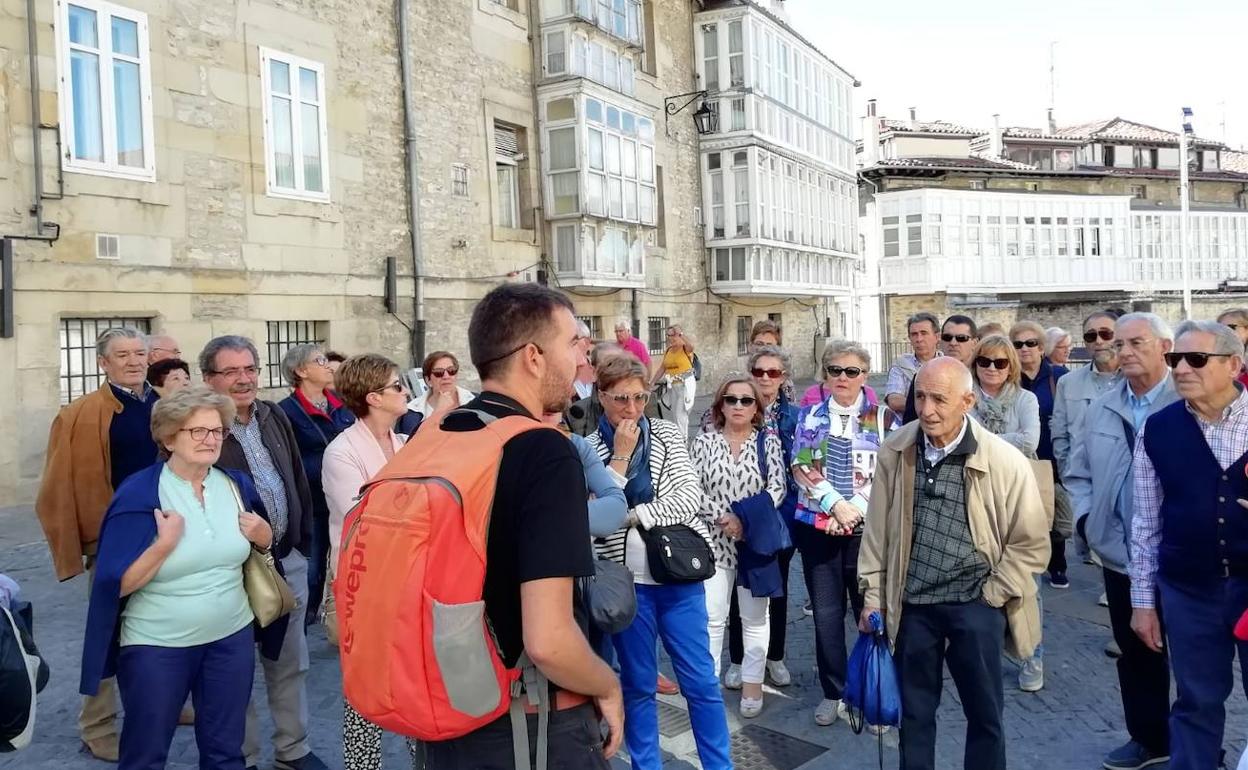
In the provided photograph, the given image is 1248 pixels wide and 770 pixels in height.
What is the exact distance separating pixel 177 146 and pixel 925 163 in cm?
3009

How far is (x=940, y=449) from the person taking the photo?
145 inches

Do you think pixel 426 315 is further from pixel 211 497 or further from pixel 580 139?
pixel 211 497

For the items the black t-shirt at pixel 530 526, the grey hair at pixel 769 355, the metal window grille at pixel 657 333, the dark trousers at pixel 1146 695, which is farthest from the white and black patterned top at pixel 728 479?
the metal window grille at pixel 657 333

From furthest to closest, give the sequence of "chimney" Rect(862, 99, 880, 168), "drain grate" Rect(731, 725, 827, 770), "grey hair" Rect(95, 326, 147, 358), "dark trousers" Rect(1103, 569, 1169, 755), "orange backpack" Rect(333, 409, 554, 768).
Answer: "chimney" Rect(862, 99, 880, 168) < "grey hair" Rect(95, 326, 147, 358) < "drain grate" Rect(731, 725, 827, 770) < "dark trousers" Rect(1103, 569, 1169, 755) < "orange backpack" Rect(333, 409, 554, 768)

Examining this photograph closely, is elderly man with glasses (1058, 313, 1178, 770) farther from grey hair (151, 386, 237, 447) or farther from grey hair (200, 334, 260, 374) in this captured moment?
grey hair (200, 334, 260, 374)

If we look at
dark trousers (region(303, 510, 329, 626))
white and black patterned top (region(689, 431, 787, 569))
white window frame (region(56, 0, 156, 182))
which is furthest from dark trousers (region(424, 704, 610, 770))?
white window frame (region(56, 0, 156, 182))

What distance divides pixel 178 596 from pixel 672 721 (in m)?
2.55

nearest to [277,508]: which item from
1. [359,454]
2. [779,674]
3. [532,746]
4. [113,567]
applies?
[359,454]

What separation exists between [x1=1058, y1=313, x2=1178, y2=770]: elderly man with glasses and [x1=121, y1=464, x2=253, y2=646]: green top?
366cm

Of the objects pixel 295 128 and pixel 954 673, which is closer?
pixel 954 673

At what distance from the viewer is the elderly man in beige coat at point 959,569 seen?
3.55 metres

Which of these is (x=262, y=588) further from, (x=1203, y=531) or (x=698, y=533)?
(x=1203, y=531)

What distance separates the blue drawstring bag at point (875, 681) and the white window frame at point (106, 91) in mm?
10799

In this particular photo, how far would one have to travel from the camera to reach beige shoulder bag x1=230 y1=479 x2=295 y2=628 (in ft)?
11.8
